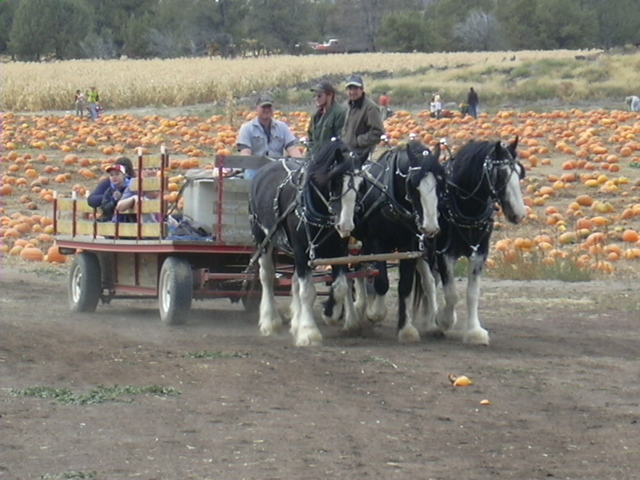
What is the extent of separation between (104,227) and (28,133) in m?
22.9

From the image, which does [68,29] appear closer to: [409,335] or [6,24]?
[6,24]

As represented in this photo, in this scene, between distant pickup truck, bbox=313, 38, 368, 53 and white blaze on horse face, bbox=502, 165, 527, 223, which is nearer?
white blaze on horse face, bbox=502, 165, 527, 223

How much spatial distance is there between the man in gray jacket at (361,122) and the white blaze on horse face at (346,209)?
4.32 feet

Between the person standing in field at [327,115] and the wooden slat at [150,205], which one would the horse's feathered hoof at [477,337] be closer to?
the person standing in field at [327,115]

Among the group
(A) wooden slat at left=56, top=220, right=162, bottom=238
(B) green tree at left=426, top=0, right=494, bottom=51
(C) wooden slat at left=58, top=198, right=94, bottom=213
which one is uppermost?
(B) green tree at left=426, top=0, right=494, bottom=51

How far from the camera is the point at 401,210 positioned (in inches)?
460

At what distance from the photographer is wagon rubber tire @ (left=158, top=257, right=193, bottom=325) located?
42.8ft

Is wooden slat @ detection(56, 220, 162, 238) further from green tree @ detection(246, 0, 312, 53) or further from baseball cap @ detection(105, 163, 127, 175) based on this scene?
green tree @ detection(246, 0, 312, 53)

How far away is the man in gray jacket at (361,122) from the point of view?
12776mm

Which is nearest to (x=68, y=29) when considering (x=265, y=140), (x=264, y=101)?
(x=265, y=140)

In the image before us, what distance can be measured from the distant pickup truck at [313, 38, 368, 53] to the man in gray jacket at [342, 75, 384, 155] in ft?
330

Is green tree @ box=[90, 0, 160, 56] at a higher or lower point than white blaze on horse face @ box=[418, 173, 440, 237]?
higher

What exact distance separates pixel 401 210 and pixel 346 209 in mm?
572

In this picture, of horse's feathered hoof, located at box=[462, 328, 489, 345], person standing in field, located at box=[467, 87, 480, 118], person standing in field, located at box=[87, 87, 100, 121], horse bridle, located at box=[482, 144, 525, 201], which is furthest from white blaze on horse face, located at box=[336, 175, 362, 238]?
person standing in field, located at box=[467, 87, 480, 118]
